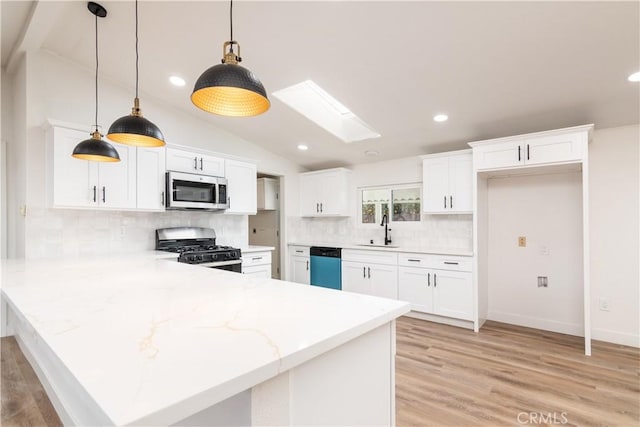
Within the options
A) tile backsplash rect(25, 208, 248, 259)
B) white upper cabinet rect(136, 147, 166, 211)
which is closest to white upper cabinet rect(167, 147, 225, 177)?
white upper cabinet rect(136, 147, 166, 211)

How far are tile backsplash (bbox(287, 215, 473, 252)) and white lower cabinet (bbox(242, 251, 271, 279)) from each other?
3.67 ft

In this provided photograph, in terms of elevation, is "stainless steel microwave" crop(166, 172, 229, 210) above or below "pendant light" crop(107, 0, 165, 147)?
below

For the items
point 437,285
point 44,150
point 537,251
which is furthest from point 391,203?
point 44,150

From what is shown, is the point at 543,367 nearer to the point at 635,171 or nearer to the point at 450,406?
the point at 450,406

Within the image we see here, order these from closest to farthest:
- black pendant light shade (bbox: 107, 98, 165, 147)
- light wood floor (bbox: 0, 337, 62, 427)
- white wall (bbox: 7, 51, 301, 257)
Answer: light wood floor (bbox: 0, 337, 62, 427) < black pendant light shade (bbox: 107, 98, 165, 147) < white wall (bbox: 7, 51, 301, 257)

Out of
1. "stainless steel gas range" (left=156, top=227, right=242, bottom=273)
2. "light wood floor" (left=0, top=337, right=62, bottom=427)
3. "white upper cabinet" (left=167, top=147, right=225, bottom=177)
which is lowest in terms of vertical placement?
"light wood floor" (left=0, top=337, right=62, bottom=427)

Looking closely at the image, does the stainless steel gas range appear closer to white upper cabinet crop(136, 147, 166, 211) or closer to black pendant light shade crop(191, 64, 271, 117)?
white upper cabinet crop(136, 147, 166, 211)

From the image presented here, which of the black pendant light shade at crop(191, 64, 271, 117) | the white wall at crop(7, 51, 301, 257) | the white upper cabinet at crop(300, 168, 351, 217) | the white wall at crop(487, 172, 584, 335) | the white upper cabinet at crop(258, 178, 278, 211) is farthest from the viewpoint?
the white upper cabinet at crop(258, 178, 278, 211)

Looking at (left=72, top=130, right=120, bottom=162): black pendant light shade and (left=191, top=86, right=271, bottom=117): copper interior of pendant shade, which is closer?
(left=191, top=86, right=271, bottom=117): copper interior of pendant shade

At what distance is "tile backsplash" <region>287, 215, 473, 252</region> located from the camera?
426cm

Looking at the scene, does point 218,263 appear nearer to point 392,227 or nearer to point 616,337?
point 392,227

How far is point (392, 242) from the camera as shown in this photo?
16.0 feet

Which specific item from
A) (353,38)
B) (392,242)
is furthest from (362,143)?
(353,38)

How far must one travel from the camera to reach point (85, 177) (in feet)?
10.2
